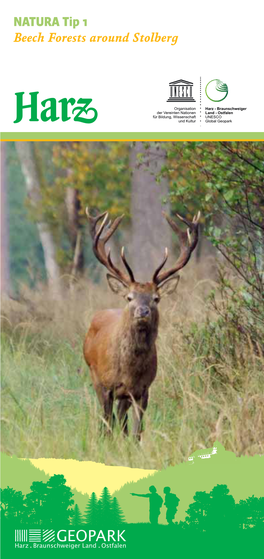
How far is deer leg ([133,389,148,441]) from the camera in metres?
9.07

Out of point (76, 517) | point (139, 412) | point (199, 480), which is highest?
point (139, 412)

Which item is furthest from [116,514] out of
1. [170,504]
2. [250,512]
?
[250,512]

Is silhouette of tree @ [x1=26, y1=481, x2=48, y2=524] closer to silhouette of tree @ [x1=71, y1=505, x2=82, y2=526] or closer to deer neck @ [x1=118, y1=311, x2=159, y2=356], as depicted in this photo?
silhouette of tree @ [x1=71, y1=505, x2=82, y2=526]

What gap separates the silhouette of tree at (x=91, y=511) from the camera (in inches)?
293

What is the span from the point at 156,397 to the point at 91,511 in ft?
8.94

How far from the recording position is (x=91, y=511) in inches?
294

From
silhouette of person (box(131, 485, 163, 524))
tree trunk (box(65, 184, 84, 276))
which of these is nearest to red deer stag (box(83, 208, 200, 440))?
silhouette of person (box(131, 485, 163, 524))

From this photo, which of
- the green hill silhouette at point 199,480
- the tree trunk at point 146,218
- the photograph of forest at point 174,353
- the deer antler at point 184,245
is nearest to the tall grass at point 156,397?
the photograph of forest at point 174,353

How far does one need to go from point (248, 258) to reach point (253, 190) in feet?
1.93

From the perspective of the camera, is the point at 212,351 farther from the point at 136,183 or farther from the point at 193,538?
the point at 136,183

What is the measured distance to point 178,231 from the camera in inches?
393

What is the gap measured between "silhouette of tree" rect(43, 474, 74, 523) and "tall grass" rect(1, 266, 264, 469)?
541 millimetres
